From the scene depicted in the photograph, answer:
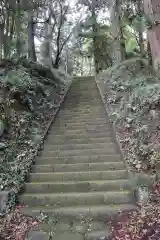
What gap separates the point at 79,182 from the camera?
676 centimetres

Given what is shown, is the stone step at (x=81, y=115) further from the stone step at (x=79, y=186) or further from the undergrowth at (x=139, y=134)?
the stone step at (x=79, y=186)

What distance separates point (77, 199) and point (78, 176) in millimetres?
828

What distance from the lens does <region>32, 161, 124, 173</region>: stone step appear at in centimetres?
735

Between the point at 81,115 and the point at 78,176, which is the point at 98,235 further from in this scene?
the point at 81,115

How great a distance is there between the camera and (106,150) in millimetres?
8188

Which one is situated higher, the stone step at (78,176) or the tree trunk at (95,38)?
the tree trunk at (95,38)

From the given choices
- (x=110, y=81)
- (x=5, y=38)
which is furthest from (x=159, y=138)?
(x=5, y=38)

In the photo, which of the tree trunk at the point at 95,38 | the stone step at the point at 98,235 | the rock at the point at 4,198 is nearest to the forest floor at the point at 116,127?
the stone step at the point at 98,235

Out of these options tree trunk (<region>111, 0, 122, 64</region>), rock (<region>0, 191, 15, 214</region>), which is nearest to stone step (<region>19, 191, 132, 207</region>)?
rock (<region>0, 191, 15, 214</region>)

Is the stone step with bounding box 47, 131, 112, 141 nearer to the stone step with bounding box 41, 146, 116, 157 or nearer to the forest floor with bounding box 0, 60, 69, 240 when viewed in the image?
the forest floor with bounding box 0, 60, 69, 240

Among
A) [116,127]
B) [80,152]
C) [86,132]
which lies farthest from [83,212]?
[86,132]

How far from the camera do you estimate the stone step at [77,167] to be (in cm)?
735

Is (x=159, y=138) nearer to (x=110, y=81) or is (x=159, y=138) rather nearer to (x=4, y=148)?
(x=4, y=148)

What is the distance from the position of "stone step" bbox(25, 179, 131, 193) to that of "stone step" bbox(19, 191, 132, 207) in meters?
0.21
